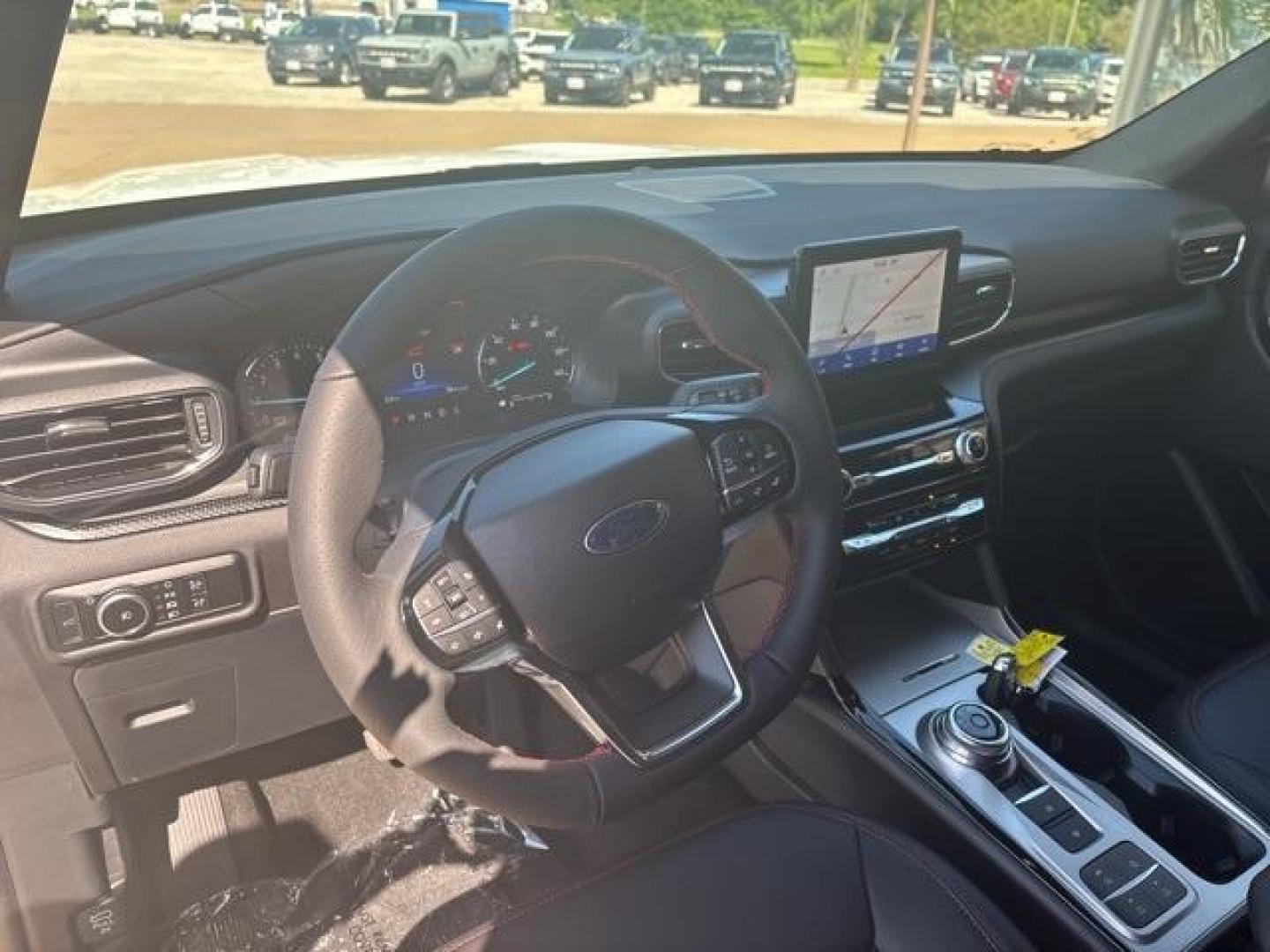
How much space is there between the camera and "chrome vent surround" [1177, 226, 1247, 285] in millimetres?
2689

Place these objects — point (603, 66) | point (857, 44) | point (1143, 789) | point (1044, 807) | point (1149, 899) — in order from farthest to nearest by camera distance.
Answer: point (603, 66), point (857, 44), point (1143, 789), point (1044, 807), point (1149, 899)

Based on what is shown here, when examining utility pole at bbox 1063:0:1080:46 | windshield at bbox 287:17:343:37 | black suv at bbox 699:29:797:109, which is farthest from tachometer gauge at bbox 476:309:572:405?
black suv at bbox 699:29:797:109

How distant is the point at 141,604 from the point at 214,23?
1826mm

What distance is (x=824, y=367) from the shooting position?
6.32 ft

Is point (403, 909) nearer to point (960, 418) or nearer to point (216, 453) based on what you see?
point (216, 453)

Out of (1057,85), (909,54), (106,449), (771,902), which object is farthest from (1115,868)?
(909,54)

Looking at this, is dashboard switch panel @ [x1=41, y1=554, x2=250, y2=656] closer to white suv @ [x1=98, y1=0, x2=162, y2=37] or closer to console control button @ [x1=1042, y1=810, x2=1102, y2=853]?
white suv @ [x1=98, y1=0, x2=162, y2=37]

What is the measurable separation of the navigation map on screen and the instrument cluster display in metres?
0.45

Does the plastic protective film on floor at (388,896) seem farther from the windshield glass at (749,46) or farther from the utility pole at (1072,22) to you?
the windshield glass at (749,46)

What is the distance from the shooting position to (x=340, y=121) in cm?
361

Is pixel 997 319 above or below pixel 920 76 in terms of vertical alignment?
below

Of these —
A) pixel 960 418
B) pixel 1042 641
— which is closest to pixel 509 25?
pixel 960 418

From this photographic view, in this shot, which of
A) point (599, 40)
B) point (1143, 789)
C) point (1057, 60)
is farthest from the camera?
point (599, 40)

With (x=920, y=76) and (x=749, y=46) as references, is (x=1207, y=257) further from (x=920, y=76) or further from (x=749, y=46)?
(x=749, y=46)
